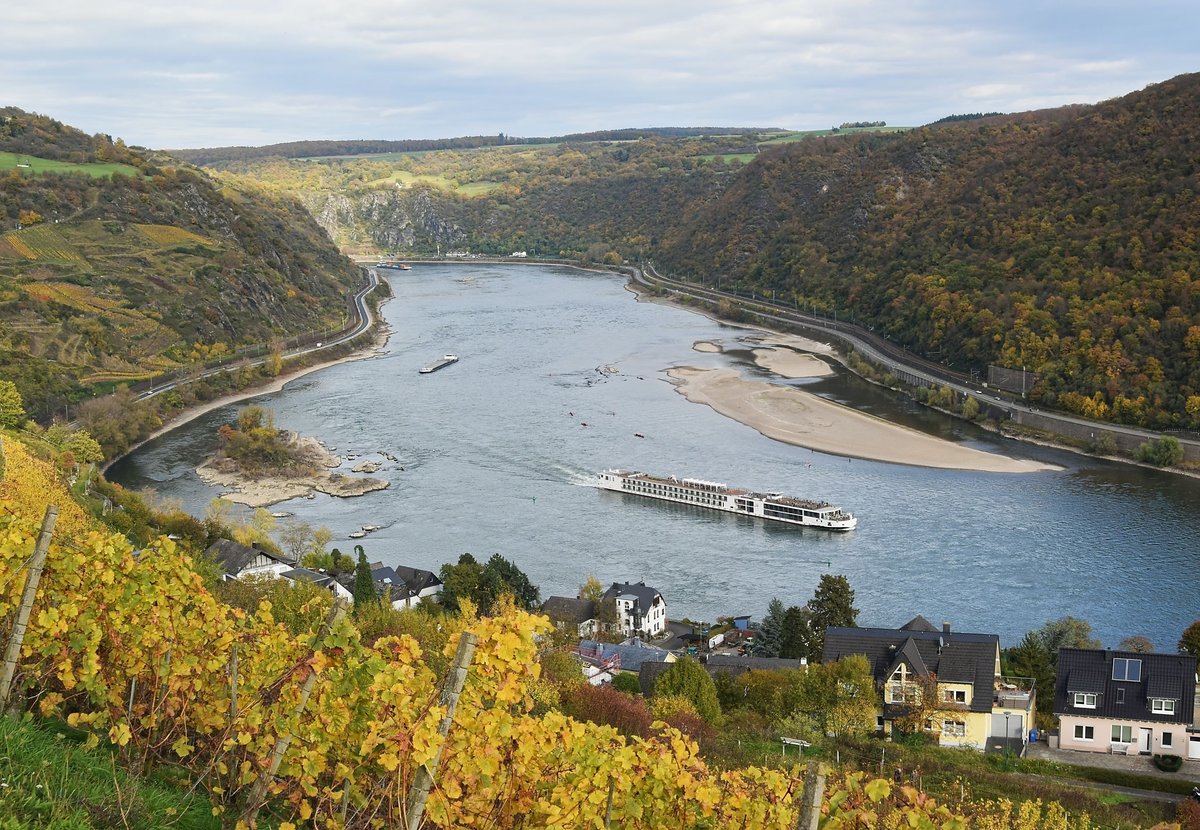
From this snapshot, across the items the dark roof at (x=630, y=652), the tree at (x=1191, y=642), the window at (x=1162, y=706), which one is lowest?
the dark roof at (x=630, y=652)

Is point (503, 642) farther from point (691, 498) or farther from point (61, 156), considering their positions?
point (61, 156)

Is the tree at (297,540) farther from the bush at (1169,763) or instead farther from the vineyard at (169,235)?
the vineyard at (169,235)

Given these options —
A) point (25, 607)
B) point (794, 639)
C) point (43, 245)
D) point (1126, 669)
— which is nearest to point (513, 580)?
point (794, 639)

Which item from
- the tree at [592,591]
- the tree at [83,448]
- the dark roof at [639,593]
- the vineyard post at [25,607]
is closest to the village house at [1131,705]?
the dark roof at [639,593]

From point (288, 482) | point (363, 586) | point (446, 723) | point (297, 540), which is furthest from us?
point (288, 482)

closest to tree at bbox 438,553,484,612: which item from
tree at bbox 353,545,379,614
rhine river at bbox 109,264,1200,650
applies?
rhine river at bbox 109,264,1200,650

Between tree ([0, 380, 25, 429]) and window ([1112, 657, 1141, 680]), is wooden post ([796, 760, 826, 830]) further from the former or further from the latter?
tree ([0, 380, 25, 429])

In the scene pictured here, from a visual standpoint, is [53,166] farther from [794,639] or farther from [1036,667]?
[1036,667]
